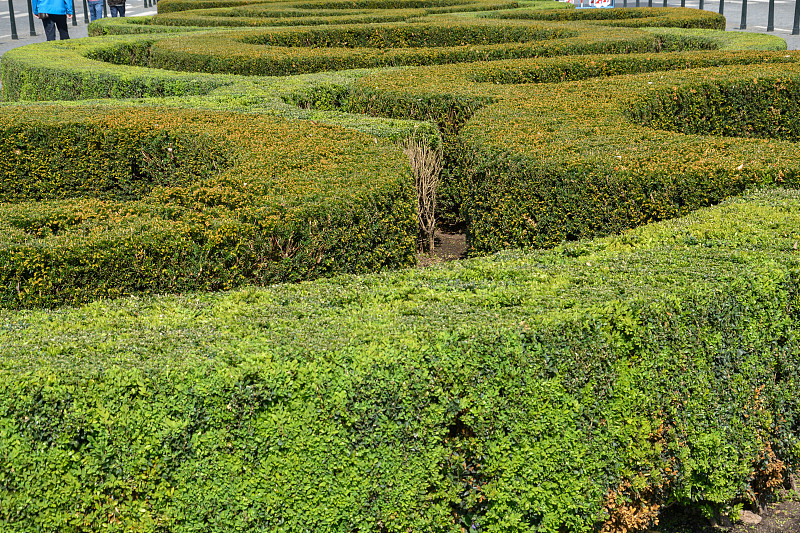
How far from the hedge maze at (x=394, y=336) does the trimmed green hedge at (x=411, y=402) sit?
1 centimetres

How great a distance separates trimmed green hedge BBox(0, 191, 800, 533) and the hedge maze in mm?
13

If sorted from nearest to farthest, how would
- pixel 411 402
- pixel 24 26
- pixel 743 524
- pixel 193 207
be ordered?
pixel 411 402 < pixel 743 524 < pixel 193 207 < pixel 24 26

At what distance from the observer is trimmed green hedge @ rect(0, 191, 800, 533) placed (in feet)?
11.7

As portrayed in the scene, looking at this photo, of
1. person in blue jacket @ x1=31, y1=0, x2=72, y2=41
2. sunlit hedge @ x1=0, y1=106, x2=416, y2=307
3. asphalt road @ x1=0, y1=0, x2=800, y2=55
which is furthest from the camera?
asphalt road @ x1=0, y1=0, x2=800, y2=55

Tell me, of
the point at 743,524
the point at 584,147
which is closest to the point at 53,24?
the point at 584,147

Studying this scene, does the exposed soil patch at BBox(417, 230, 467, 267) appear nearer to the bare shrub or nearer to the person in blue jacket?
the bare shrub

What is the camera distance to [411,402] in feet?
12.3

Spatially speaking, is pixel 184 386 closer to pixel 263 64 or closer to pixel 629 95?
pixel 629 95

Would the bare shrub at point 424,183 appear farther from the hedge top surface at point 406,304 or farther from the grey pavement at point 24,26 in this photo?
the grey pavement at point 24,26

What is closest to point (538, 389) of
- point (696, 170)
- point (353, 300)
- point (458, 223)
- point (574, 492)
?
point (574, 492)

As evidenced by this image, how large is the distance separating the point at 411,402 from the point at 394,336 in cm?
34

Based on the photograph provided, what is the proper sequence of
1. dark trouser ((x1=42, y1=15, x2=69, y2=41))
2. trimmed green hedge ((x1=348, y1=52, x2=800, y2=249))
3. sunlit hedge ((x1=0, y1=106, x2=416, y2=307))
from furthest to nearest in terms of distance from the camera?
1. dark trouser ((x1=42, y1=15, x2=69, y2=41))
2. trimmed green hedge ((x1=348, y1=52, x2=800, y2=249))
3. sunlit hedge ((x1=0, y1=106, x2=416, y2=307))

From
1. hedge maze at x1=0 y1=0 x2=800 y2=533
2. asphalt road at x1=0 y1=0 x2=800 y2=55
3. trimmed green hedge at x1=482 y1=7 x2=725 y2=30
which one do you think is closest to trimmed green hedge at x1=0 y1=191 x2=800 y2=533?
hedge maze at x1=0 y1=0 x2=800 y2=533

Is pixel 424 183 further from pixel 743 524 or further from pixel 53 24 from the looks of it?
pixel 53 24
